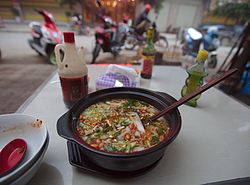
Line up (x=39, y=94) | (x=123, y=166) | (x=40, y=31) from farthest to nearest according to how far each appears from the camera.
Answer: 1. (x=40, y=31)
2. (x=39, y=94)
3. (x=123, y=166)

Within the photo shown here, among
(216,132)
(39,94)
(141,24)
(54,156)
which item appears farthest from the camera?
(141,24)

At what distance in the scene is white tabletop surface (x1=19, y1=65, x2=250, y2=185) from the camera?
0.49 meters

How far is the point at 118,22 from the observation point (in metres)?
4.14

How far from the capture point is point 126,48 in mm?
4773

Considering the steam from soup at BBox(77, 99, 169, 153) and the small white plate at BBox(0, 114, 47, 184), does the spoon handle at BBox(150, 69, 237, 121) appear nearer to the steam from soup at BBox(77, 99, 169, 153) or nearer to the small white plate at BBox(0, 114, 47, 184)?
the steam from soup at BBox(77, 99, 169, 153)

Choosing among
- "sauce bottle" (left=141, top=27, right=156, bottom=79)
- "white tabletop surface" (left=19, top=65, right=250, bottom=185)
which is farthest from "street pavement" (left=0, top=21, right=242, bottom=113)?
"white tabletop surface" (left=19, top=65, right=250, bottom=185)

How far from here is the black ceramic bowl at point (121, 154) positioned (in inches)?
16.1

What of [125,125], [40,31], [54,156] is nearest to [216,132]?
[125,125]

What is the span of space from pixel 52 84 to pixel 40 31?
10.1 feet

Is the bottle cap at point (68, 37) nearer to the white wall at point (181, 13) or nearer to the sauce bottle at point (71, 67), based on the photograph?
the sauce bottle at point (71, 67)

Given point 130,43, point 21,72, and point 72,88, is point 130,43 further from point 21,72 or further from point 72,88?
point 72,88

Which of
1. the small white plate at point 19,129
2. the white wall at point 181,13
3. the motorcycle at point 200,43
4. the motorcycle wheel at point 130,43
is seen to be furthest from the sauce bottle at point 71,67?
the white wall at point 181,13

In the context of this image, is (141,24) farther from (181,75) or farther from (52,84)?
(52,84)

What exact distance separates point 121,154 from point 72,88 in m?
0.47
